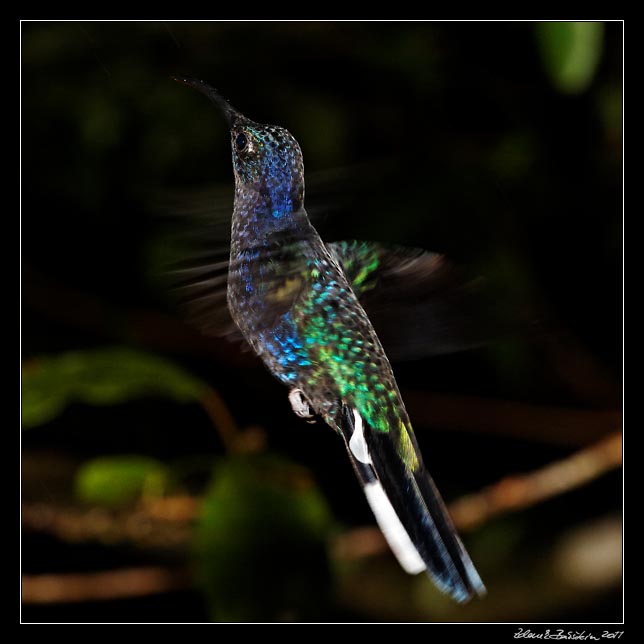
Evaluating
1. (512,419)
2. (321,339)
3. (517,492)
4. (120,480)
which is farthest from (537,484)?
(321,339)

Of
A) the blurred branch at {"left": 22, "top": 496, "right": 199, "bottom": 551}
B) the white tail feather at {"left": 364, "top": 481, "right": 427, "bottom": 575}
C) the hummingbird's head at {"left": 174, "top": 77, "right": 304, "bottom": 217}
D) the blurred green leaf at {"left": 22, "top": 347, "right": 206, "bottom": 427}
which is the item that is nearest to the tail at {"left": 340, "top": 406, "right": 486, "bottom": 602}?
the white tail feather at {"left": 364, "top": 481, "right": 427, "bottom": 575}

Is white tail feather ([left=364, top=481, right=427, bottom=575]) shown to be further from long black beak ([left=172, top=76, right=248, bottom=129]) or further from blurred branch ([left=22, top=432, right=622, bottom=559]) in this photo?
blurred branch ([left=22, top=432, right=622, bottom=559])

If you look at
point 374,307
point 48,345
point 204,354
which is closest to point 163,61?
point 204,354

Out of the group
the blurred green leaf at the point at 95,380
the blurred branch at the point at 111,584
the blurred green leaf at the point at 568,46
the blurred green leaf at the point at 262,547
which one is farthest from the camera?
the blurred branch at the point at 111,584

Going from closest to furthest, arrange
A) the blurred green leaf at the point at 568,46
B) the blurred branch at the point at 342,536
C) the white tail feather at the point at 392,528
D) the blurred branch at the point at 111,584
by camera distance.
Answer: the white tail feather at the point at 392,528 → the blurred green leaf at the point at 568,46 → the blurred branch at the point at 342,536 → the blurred branch at the point at 111,584

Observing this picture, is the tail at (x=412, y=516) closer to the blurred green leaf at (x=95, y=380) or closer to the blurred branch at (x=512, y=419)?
the blurred green leaf at (x=95, y=380)

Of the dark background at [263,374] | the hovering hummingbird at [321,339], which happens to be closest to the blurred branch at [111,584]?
the dark background at [263,374]

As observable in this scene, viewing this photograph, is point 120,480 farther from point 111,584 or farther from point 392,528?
point 392,528
